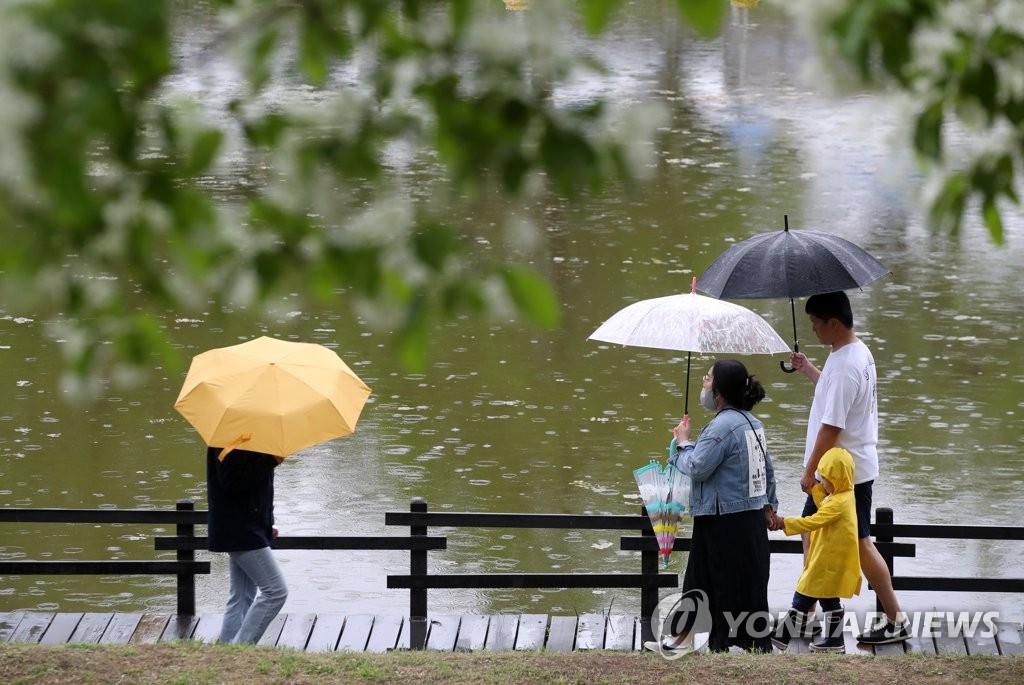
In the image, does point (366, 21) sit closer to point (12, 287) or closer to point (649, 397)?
point (12, 287)

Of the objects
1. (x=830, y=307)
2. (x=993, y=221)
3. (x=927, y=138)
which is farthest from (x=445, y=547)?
(x=927, y=138)

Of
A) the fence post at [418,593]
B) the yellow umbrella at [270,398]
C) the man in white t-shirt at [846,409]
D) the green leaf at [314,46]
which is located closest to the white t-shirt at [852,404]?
the man in white t-shirt at [846,409]

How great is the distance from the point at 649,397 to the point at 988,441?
3.26 meters

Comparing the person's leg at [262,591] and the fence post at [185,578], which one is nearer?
the person's leg at [262,591]

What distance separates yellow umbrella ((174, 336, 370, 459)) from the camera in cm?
681

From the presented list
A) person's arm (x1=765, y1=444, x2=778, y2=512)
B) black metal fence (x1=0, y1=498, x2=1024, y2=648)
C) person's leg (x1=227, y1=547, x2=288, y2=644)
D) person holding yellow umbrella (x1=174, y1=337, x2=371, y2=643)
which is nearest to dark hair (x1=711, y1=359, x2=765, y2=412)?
person's arm (x1=765, y1=444, x2=778, y2=512)

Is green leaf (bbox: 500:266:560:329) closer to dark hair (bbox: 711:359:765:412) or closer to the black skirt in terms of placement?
dark hair (bbox: 711:359:765:412)

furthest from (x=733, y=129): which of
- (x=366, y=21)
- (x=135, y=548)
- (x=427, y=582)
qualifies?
(x=366, y=21)

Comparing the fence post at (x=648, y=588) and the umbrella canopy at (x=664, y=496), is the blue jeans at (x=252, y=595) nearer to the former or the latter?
the umbrella canopy at (x=664, y=496)

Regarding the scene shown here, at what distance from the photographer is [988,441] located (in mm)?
13484

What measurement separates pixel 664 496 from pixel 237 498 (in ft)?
6.98

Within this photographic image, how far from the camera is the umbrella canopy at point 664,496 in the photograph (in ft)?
23.9

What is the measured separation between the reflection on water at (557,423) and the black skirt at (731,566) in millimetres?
1665

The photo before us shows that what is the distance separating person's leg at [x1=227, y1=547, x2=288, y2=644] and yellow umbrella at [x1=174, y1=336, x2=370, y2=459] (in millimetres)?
566
